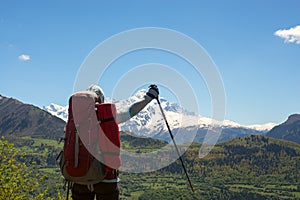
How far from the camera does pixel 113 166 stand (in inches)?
168

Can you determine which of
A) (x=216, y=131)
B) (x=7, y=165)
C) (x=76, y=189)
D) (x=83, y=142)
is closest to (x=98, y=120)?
(x=83, y=142)

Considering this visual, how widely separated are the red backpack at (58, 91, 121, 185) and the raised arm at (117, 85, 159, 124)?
0.39 ft

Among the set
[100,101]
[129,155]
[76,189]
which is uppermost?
[100,101]

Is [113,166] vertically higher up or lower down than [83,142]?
lower down

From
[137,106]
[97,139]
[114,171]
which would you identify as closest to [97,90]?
[137,106]

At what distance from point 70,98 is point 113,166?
38.5 inches

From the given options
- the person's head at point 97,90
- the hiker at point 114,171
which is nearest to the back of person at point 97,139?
the hiker at point 114,171

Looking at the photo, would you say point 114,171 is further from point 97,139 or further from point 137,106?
point 137,106

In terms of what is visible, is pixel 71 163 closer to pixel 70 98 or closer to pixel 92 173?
pixel 92 173

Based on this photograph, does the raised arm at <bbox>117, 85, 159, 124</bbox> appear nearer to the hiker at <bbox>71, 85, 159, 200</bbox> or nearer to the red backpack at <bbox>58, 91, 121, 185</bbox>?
the hiker at <bbox>71, 85, 159, 200</bbox>

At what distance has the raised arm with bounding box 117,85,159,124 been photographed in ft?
14.3

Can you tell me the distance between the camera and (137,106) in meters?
4.43

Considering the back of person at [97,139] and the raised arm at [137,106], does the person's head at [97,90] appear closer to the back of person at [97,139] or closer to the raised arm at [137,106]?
the back of person at [97,139]

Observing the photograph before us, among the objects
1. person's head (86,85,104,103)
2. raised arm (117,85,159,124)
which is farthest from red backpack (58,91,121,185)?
person's head (86,85,104,103)
